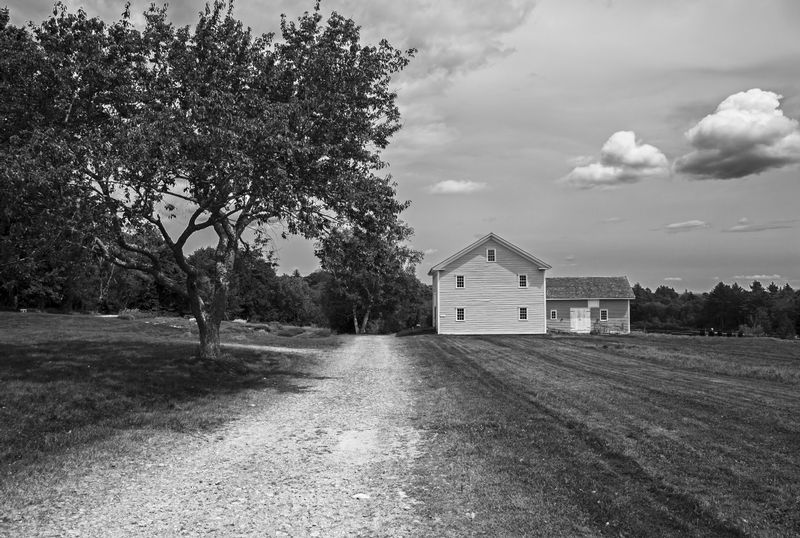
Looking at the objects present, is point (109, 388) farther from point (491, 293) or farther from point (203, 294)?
point (491, 293)

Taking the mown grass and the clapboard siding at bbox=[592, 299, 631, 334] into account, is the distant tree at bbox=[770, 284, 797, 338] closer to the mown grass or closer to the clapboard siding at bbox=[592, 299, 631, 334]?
the clapboard siding at bbox=[592, 299, 631, 334]

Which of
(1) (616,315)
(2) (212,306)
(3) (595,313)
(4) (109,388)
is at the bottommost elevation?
(4) (109,388)

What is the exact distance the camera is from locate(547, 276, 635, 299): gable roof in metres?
50.3

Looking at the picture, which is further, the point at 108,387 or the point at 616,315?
the point at 616,315

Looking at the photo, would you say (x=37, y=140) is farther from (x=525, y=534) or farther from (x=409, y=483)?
(x=525, y=534)

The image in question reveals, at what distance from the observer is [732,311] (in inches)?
3816

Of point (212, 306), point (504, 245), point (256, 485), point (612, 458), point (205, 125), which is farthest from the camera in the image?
point (504, 245)

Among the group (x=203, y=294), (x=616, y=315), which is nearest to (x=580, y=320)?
(x=616, y=315)

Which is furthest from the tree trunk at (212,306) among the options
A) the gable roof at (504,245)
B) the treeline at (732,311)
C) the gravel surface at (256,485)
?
the treeline at (732,311)

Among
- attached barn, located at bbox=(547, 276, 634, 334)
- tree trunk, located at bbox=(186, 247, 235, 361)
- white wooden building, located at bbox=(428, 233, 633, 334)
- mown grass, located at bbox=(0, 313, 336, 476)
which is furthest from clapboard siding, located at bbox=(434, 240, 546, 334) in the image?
tree trunk, located at bbox=(186, 247, 235, 361)

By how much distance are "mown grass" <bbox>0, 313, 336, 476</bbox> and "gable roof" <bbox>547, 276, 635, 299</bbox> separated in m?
34.0

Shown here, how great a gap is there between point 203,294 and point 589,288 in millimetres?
40096

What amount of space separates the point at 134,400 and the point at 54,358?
19.4 ft

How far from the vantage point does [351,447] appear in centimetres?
834
